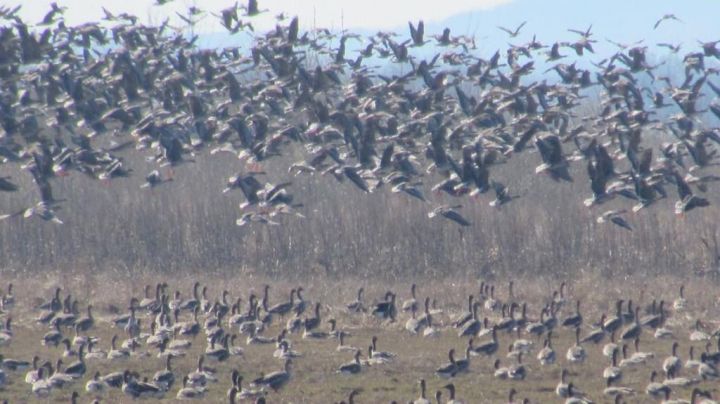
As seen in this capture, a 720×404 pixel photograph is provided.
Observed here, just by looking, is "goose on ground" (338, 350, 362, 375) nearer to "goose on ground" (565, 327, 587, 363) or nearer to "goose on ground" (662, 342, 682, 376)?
"goose on ground" (565, 327, 587, 363)

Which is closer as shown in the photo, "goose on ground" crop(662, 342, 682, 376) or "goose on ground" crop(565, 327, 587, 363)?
"goose on ground" crop(662, 342, 682, 376)

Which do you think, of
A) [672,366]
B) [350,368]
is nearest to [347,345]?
[350,368]

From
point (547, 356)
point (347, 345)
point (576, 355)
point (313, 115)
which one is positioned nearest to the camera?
point (547, 356)

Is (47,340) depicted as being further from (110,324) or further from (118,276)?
(118,276)

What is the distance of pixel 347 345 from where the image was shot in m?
18.4

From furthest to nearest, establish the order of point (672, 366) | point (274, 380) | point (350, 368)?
1. point (350, 368)
2. point (672, 366)
3. point (274, 380)

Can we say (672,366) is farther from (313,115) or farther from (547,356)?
(313,115)

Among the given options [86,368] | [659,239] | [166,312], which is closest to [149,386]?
[86,368]

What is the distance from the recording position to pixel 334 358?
17.1 metres

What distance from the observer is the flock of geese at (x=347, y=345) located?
14.8 metres

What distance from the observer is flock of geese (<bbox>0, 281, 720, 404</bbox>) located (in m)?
14.8

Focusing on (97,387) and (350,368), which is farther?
(350,368)

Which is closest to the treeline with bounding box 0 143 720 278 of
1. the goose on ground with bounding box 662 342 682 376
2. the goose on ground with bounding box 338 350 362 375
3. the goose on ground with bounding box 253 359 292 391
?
the goose on ground with bounding box 662 342 682 376

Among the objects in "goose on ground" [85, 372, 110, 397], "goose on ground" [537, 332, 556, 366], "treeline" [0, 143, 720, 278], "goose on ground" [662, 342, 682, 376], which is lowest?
"goose on ground" [85, 372, 110, 397]
